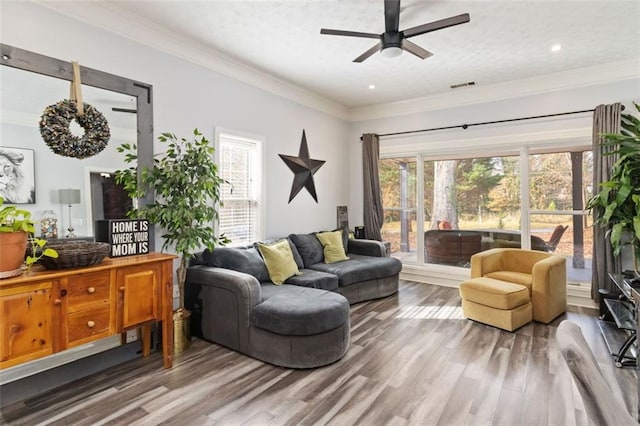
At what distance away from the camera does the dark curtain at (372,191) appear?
5.68 metres

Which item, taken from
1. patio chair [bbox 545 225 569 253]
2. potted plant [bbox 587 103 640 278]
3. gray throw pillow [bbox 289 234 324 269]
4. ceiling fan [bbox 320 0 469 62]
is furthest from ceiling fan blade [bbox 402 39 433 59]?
patio chair [bbox 545 225 569 253]

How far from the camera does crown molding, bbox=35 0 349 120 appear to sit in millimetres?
2663

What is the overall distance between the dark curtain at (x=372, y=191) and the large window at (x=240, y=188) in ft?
6.85

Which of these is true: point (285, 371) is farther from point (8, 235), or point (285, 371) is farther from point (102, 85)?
point (102, 85)

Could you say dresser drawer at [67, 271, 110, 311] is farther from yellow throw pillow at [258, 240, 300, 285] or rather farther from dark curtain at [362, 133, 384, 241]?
dark curtain at [362, 133, 384, 241]

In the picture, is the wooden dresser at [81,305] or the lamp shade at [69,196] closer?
the wooden dresser at [81,305]

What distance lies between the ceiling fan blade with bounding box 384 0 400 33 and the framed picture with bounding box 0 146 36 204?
2.77 metres

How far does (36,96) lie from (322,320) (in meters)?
2.67

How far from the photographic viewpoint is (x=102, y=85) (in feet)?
9.13

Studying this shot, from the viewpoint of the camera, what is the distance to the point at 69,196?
259 cm

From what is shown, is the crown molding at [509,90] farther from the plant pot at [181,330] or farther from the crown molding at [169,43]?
the plant pot at [181,330]

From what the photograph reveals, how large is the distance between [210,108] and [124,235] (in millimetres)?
1699

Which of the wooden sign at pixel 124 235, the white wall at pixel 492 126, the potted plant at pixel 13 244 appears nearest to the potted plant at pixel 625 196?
the white wall at pixel 492 126

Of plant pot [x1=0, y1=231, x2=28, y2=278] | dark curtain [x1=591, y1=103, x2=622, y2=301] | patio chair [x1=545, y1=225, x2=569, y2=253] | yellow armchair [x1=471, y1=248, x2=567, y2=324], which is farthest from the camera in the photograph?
patio chair [x1=545, y1=225, x2=569, y2=253]
